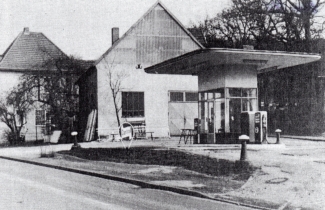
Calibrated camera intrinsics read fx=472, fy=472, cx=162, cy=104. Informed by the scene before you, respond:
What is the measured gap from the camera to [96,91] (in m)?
32.2

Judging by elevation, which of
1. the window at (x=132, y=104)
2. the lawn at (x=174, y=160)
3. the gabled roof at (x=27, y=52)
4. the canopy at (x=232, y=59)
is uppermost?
the gabled roof at (x=27, y=52)

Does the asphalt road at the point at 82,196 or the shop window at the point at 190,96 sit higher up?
the shop window at the point at 190,96

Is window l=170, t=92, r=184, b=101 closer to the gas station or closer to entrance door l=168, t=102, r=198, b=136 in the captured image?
entrance door l=168, t=102, r=198, b=136

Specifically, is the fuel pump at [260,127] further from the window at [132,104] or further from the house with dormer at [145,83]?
the window at [132,104]

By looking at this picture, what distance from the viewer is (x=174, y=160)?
1602cm

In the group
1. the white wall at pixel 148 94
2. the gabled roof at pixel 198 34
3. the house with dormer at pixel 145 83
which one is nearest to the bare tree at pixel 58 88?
the house with dormer at pixel 145 83

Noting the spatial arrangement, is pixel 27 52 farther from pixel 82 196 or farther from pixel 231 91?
pixel 82 196

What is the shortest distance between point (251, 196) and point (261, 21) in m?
30.6

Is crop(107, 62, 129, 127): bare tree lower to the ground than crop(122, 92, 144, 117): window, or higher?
higher

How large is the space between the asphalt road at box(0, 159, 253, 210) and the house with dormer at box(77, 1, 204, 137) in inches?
693

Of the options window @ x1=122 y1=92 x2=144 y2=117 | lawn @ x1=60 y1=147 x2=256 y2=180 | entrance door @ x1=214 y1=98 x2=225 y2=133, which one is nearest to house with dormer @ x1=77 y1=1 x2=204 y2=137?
window @ x1=122 y1=92 x2=144 y2=117

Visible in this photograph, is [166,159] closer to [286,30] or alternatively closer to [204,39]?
[286,30]

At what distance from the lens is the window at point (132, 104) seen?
3203 cm

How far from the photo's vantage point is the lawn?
13.4 m
